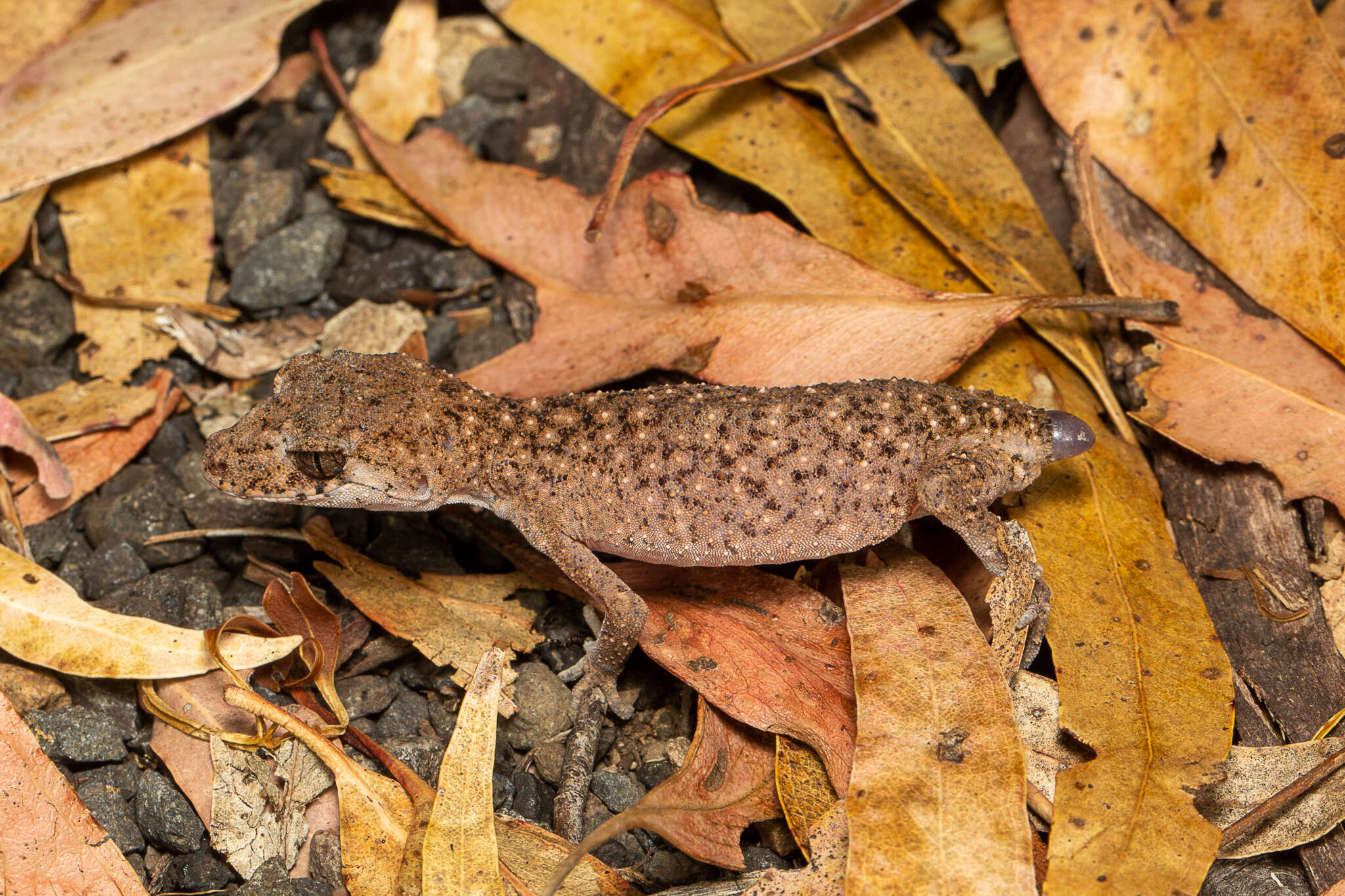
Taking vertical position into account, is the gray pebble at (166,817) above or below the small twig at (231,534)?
below

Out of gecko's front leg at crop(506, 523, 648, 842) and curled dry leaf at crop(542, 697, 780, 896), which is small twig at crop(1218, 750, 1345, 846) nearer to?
curled dry leaf at crop(542, 697, 780, 896)

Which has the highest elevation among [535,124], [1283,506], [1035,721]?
[535,124]

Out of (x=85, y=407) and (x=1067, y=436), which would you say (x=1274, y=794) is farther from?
(x=85, y=407)

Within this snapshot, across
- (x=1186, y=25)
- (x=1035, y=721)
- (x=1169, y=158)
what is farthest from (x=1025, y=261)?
(x=1035, y=721)

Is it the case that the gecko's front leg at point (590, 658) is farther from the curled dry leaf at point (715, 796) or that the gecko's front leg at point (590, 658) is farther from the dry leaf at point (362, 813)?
the dry leaf at point (362, 813)

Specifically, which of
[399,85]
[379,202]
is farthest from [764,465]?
[399,85]

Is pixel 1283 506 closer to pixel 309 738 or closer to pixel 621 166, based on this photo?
pixel 621 166

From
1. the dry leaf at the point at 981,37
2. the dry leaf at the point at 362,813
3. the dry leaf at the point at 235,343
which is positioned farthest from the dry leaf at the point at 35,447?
the dry leaf at the point at 981,37
